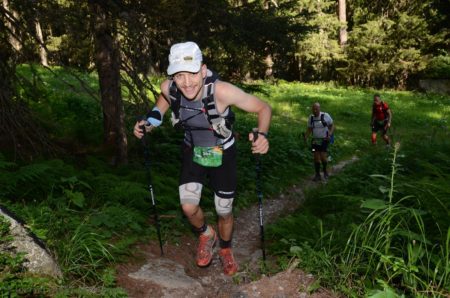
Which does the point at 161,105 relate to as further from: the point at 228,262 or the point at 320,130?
the point at 320,130

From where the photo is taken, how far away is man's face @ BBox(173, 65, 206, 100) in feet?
14.0

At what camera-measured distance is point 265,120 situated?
181 inches

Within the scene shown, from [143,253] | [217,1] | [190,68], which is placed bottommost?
[143,253]

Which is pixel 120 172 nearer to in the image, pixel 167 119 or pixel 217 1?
pixel 217 1

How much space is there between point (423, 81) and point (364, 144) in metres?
19.6

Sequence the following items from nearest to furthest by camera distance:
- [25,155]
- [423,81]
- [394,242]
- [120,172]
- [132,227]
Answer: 1. [394,242]
2. [132,227]
3. [25,155]
4. [120,172]
5. [423,81]

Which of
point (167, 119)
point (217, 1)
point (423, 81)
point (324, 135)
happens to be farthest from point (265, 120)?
point (423, 81)

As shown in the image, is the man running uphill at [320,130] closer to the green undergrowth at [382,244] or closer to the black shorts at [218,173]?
the green undergrowth at [382,244]

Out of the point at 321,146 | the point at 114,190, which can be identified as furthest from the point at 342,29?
the point at 114,190

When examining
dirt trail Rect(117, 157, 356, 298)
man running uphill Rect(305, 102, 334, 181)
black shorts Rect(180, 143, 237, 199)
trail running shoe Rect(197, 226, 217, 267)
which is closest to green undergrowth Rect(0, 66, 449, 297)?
dirt trail Rect(117, 157, 356, 298)

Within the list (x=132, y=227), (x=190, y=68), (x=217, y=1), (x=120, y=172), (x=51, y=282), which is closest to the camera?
(x=51, y=282)

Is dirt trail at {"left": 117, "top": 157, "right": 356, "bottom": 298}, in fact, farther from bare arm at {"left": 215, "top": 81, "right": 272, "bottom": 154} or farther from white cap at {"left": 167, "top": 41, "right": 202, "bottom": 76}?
white cap at {"left": 167, "top": 41, "right": 202, "bottom": 76}

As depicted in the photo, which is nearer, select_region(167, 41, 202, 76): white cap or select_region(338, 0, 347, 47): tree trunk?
select_region(167, 41, 202, 76): white cap

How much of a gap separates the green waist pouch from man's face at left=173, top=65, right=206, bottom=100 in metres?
0.65
